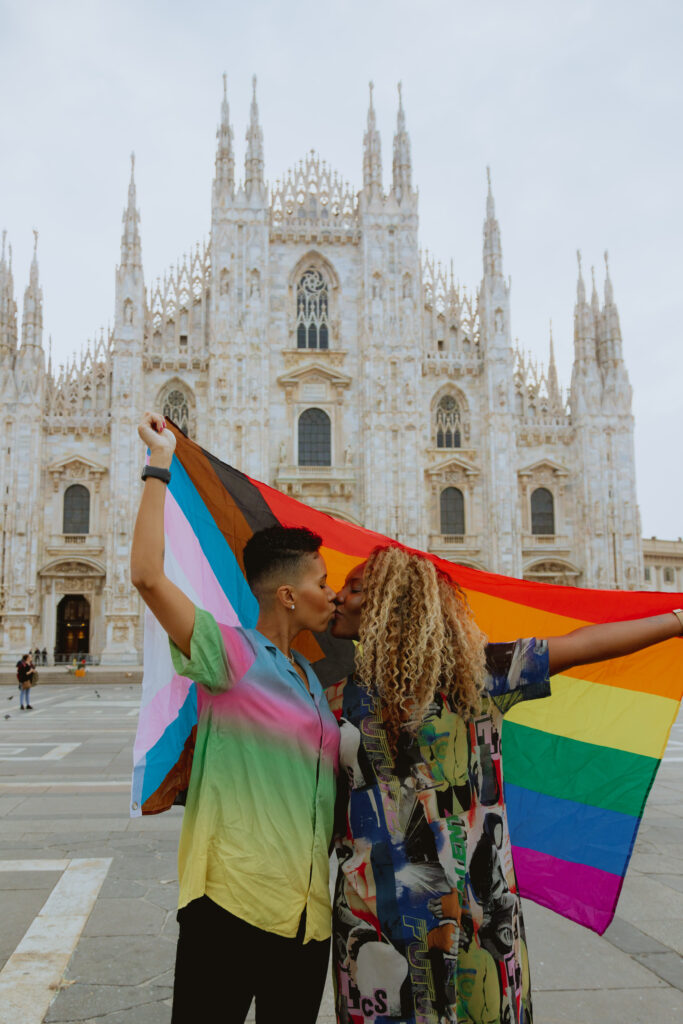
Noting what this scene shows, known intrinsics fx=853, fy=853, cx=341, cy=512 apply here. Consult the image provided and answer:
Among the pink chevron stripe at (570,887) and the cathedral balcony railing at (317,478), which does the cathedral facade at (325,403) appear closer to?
the cathedral balcony railing at (317,478)

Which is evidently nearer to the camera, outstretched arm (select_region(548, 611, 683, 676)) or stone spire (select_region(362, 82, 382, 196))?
outstretched arm (select_region(548, 611, 683, 676))

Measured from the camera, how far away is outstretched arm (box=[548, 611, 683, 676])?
2371 millimetres

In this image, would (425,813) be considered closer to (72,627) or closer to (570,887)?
(570,887)

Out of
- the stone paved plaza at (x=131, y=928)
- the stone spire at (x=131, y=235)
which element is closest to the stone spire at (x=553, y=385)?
the stone spire at (x=131, y=235)

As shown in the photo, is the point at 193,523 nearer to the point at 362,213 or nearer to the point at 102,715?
the point at 102,715

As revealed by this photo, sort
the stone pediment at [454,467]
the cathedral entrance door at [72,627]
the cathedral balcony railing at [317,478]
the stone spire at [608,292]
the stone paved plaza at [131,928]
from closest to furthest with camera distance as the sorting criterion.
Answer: the stone paved plaza at [131,928], the cathedral entrance door at [72,627], the cathedral balcony railing at [317,478], the stone pediment at [454,467], the stone spire at [608,292]

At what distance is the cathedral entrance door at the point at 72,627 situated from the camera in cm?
3388

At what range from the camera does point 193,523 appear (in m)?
3.24

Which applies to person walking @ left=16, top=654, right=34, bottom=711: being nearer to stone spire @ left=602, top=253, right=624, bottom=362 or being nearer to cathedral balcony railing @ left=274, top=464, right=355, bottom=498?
cathedral balcony railing @ left=274, top=464, right=355, bottom=498

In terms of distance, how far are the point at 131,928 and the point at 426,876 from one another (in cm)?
267

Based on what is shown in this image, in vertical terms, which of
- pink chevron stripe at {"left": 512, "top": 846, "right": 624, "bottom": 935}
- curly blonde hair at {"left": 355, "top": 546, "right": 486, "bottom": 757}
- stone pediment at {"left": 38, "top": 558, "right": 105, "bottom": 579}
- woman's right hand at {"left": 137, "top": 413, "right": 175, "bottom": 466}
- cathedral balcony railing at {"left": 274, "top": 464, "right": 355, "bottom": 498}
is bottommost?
pink chevron stripe at {"left": 512, "top": 846, "right": 624, "bottom": 935}

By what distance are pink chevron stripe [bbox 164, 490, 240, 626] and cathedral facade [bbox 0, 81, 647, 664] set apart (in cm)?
3010

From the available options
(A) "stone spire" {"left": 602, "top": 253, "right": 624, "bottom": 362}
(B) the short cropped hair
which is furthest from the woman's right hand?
(A) "stone spire" {"left": 602, "top": 253, "right": 624, "bottom": 362}

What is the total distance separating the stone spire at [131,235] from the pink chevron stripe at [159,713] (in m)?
34.3
